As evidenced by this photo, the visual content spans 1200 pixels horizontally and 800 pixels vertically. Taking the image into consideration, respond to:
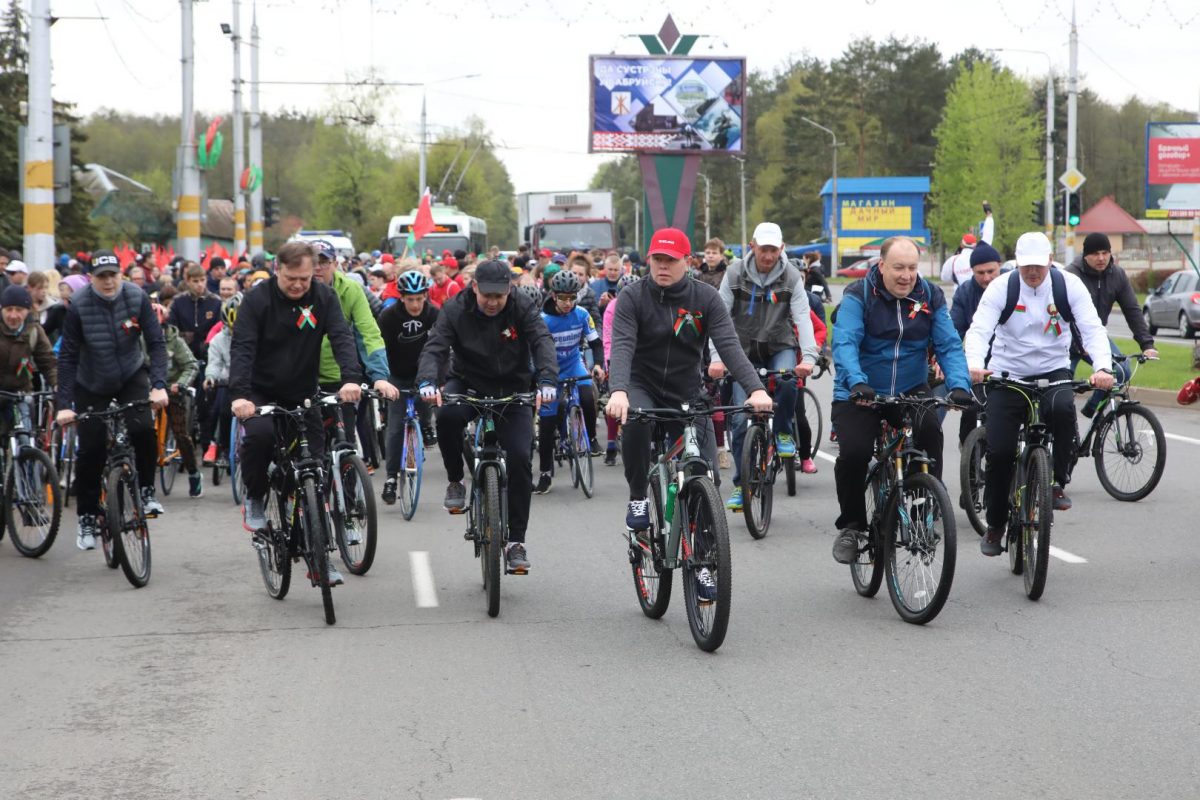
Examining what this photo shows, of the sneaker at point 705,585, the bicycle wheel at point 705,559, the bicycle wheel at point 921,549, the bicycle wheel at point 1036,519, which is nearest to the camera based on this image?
the bicycle wheel at point 705,559

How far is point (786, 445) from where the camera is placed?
1141 cm

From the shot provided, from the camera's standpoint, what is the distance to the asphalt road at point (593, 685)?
17.0 ft

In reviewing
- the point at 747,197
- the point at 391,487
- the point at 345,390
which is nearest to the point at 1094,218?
the point at 391,487

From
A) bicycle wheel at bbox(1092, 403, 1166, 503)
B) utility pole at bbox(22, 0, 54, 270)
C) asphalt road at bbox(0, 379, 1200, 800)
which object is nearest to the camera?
asphalt road at bbox(0, 379, 1200, 800)

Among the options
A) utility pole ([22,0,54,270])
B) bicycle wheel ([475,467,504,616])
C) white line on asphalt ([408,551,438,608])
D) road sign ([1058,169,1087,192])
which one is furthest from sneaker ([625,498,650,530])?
road sign ([1058,169,1087,192])

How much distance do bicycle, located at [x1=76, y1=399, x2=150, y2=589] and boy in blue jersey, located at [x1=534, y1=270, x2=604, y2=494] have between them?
3552 mm

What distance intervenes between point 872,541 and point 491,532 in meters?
1.91

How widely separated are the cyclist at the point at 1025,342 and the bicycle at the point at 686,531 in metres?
1.90

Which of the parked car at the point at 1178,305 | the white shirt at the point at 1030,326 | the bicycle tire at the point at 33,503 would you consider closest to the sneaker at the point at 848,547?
the white shirt at the point at 1030,326

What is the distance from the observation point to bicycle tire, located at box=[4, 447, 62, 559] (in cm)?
966

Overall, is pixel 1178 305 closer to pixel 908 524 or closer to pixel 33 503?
pixel 908 524

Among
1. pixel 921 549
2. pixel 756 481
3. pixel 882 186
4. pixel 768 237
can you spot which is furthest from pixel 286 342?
pixel 882 186

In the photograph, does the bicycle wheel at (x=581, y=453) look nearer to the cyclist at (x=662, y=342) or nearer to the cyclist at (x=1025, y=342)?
the cyclist at (x=1025, y=342)

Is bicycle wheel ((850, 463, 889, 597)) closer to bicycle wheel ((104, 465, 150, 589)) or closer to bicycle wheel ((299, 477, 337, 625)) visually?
bicycle wheel ((299, 477, 337, 625))
